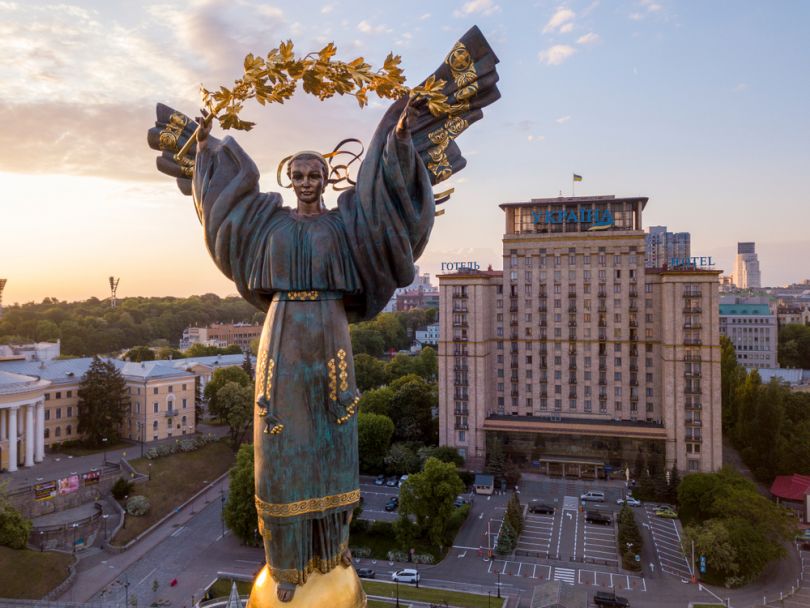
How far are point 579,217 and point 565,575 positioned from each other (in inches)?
1191

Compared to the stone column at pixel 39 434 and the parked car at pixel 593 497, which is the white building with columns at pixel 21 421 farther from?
the parked car at pixel 593 497

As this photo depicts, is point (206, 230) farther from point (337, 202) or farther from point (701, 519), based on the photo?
point (701, 519)

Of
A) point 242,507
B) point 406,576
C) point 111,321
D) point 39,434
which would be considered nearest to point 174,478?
point 39,434

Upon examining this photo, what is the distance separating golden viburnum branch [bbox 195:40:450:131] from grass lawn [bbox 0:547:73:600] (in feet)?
106

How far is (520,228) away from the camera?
179ft

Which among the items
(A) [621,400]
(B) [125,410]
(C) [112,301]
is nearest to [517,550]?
(A) [621,400]

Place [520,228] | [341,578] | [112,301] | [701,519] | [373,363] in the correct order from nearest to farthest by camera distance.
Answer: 1. [341,578]
2. [701,519]
3. [520,228]
4. [373,363]
5. [112,301]

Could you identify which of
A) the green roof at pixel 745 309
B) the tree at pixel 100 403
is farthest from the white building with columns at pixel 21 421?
the green roof at pixel 745 309

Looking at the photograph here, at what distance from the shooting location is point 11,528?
3238cm

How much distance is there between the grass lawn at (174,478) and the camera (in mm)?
39688

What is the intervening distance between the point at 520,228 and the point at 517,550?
28.7 meters

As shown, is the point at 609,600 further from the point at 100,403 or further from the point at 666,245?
the point at 666,245

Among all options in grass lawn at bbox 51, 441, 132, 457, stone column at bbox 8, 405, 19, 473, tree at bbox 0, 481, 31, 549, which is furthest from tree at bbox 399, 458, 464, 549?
stone column at bbox 8, 405, 19, 473

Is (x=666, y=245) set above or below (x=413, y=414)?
above
